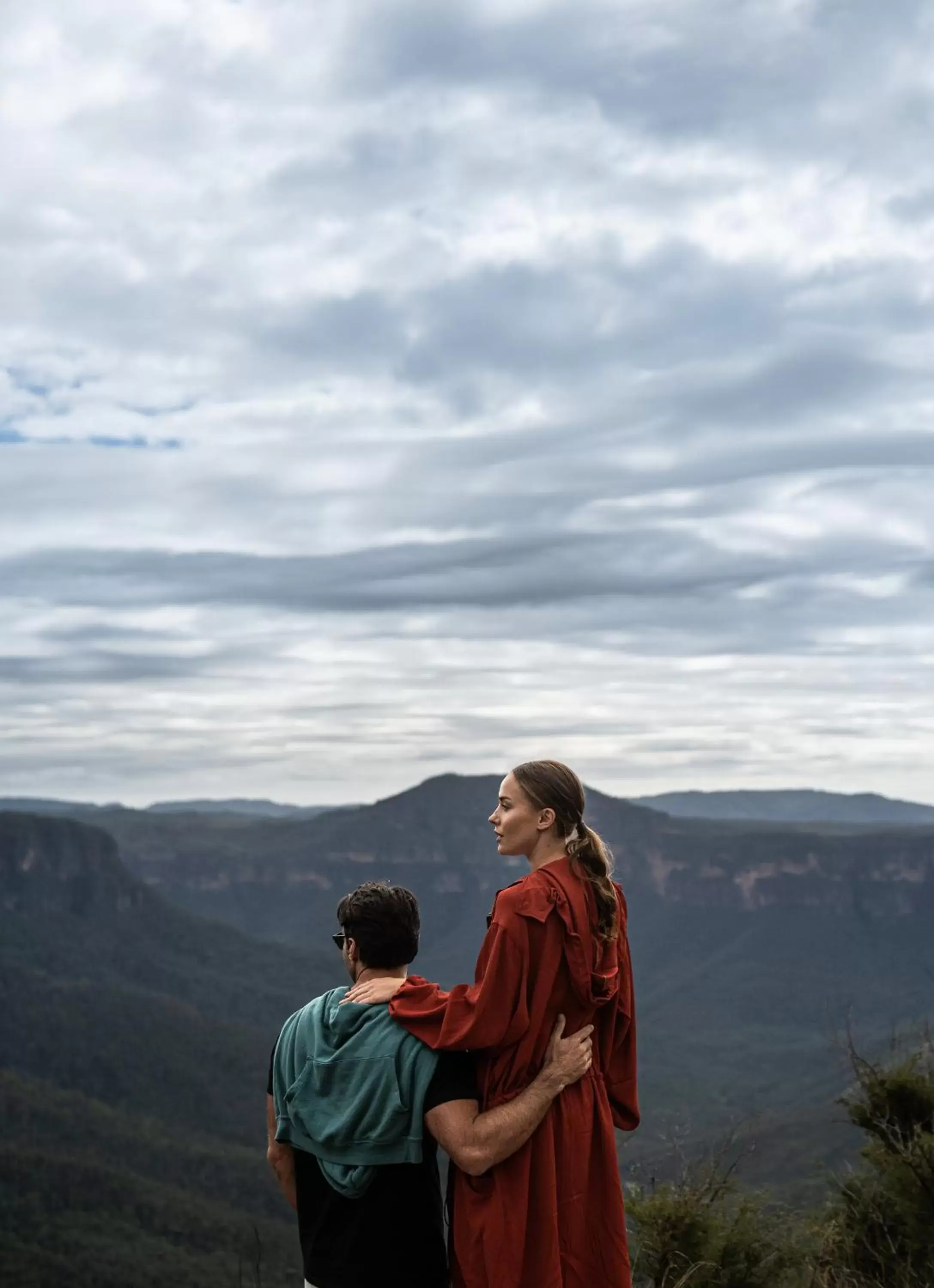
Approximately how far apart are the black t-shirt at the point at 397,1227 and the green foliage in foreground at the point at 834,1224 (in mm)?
3456

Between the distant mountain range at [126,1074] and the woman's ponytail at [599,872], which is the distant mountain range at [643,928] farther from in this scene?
the woman's ponytail at [599,872]

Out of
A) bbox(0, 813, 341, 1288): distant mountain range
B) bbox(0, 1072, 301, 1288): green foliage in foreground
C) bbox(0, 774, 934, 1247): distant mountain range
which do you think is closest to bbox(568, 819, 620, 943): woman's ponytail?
bbox(0, 813, 341, 1288): distant mountain range

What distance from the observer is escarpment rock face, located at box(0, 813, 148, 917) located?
119000 mm

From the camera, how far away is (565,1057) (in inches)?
Result: 153

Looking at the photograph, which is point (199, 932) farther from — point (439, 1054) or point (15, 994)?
point (439, 1054)

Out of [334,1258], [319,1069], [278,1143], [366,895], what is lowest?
[334,1258]

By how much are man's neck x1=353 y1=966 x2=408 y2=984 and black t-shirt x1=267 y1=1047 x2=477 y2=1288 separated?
0.28m

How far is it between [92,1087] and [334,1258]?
88.2 metres

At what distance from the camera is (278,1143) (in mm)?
4051

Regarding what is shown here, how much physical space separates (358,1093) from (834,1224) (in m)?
6.10

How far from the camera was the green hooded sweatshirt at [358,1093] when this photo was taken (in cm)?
377

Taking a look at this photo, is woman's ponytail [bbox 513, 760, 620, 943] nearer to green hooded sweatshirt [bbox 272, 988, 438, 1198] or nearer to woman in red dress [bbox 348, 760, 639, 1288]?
woman in red dress [bbox 348, 760, 639, 1288]

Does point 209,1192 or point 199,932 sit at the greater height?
point 199,932

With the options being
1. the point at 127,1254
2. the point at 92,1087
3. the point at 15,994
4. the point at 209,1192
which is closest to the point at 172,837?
the point at 15,994
